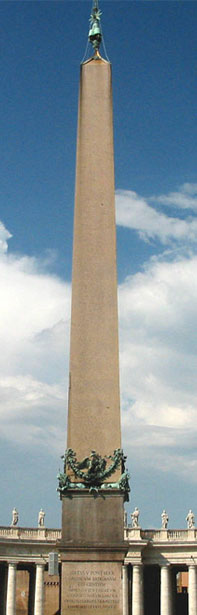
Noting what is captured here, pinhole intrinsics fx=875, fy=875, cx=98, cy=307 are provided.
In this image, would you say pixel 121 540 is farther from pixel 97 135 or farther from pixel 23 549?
pixel 23 549

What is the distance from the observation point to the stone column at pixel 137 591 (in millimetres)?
56219

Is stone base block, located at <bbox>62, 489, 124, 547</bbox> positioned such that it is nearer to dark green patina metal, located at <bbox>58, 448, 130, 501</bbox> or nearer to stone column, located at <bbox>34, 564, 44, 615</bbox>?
dark green patina metal, located at <bbox>58, 448, 130, 501</bbox>

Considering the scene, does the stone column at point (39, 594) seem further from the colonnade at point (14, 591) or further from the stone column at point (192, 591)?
the stone column at point (192, 591)

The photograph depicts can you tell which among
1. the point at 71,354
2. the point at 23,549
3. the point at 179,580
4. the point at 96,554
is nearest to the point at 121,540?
the point at 96,554

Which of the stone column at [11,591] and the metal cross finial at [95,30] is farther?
the stone column at [11,591]

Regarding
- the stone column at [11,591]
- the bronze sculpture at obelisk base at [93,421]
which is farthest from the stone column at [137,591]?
the bronze sculpture at obelisk base at [93,421]

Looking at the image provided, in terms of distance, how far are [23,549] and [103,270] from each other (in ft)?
140

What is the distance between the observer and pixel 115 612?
15.5 m

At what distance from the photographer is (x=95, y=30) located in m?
19.7

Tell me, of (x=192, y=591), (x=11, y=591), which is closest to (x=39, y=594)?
(x=11, y=591)

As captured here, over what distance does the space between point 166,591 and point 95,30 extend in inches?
1783

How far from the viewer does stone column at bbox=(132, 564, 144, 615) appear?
56.2 m

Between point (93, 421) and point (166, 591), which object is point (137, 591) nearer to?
point (166, 591)

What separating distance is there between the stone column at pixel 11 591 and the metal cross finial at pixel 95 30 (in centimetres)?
4276
